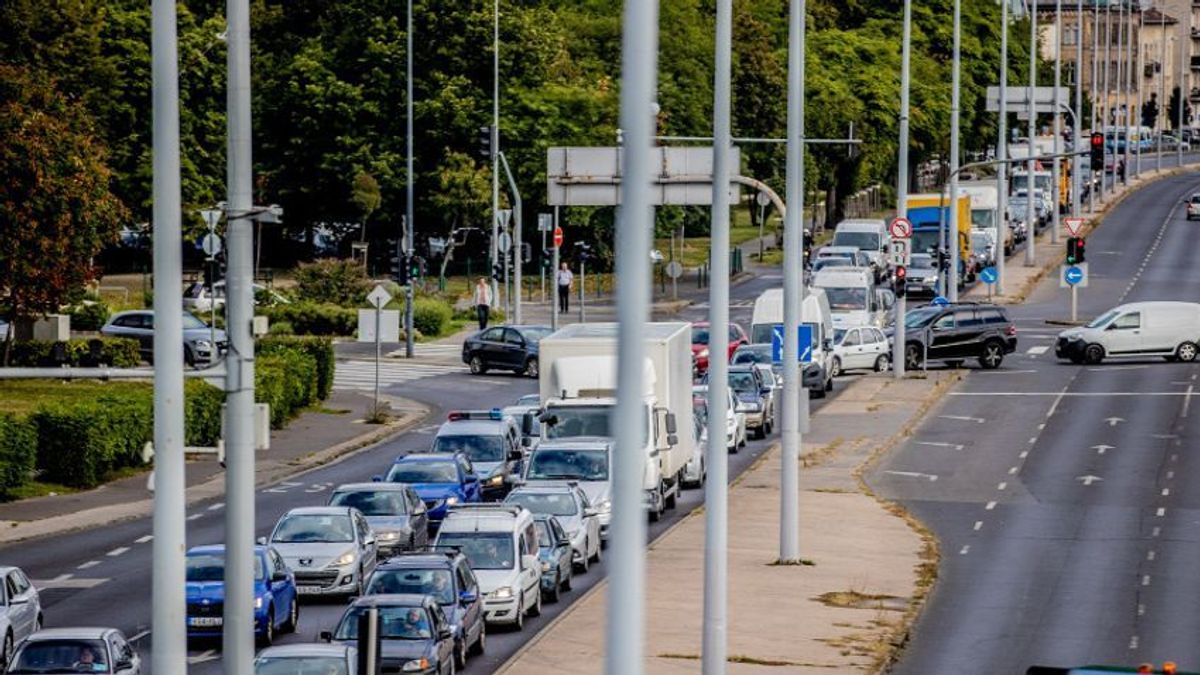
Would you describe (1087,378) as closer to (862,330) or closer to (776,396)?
(862,330)

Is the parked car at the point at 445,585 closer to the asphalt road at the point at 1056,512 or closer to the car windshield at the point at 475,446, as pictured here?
the asphalt road at the point at 1056,512

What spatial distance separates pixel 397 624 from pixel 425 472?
15615 mm

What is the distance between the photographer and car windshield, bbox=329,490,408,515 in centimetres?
4309

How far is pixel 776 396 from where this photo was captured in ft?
212

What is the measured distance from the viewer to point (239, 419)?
2062 centimetres

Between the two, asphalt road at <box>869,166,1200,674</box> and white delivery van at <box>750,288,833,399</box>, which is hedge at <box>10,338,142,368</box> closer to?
white delivery van at <box>750,288,833,399</box>

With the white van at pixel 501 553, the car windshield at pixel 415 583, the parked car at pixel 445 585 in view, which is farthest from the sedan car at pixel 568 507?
the car windshield at pixel 415 583

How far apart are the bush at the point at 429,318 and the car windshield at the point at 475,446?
122 ft

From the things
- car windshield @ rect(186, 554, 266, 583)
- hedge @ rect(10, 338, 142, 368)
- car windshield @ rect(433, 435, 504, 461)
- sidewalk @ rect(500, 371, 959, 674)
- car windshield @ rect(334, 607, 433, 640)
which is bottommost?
sidewalk @ rect(500, 371, 959, 674)

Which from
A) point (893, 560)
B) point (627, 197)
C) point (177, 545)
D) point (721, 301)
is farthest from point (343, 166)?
point (627, 197)

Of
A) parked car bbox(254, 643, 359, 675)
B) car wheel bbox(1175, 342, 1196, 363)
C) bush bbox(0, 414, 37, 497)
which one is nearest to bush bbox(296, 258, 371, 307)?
→ car wheel bbox(1175, 342, 1196, 363)

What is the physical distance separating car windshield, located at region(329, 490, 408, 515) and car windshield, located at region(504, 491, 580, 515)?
1952 mm

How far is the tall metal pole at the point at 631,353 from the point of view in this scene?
12523 millimetres

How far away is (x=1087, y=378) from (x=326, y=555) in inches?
1501
